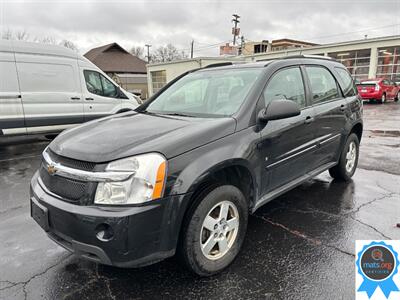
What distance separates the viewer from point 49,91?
7691 millimetres

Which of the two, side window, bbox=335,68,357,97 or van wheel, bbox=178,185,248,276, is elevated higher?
side window, bbox=335,68,357,97

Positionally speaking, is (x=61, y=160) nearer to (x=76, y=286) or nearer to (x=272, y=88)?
(x=76, y=286)

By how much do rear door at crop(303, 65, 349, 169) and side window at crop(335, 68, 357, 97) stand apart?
22 cm

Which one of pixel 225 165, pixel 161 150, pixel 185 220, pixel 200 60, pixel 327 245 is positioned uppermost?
pixel 200 60

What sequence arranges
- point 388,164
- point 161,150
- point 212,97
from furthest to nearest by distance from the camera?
point 388,164, point 212,97, point 161,150

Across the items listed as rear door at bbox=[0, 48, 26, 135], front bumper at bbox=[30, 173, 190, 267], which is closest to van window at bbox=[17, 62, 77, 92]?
rear door at bbox=[0, 48, 26, 135]

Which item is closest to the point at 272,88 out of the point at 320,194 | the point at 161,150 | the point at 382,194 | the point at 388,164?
the point at 161,150

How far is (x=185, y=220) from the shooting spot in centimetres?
225

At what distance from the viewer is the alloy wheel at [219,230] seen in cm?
242

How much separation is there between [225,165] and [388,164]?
4696 millimetres

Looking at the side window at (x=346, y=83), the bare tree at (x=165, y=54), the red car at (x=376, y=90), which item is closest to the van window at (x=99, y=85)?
the side window at (x=346, y=83)

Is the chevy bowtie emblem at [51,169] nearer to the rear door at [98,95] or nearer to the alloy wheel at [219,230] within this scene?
the alloy wheel at [219,230]

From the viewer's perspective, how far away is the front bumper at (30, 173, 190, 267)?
6.45 feet

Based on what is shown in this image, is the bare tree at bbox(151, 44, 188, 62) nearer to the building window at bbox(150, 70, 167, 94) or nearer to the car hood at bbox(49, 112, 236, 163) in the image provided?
the building window at bbox(150, 70, 167, 94)
